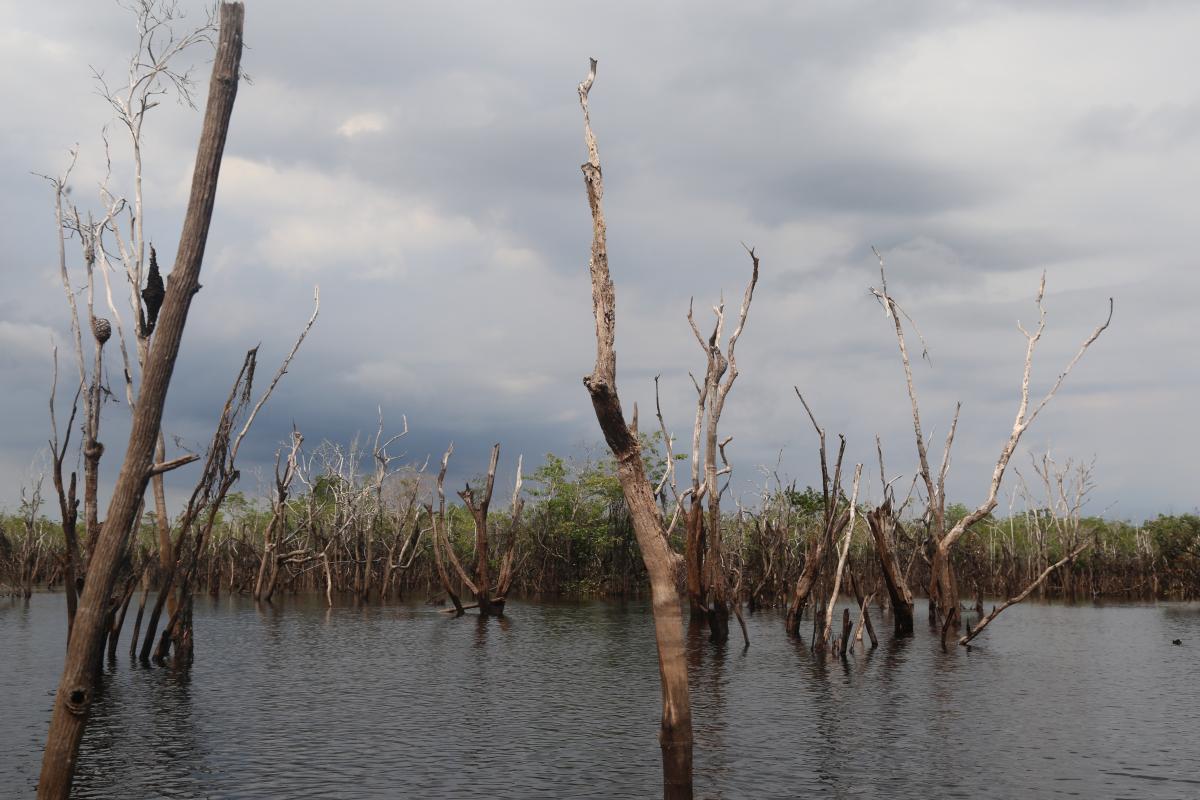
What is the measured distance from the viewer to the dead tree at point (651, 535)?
427 inches

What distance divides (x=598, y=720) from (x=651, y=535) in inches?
314

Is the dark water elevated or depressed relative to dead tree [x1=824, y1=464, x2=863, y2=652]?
depressed

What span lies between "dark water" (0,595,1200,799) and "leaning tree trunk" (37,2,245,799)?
14.5 feet

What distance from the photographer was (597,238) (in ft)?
37.4

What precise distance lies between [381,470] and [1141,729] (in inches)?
1498

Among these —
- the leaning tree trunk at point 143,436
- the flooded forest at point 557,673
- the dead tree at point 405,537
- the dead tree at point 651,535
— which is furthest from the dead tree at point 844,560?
the dead tree at point 405,537

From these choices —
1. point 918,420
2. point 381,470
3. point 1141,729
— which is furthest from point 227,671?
point 381,470

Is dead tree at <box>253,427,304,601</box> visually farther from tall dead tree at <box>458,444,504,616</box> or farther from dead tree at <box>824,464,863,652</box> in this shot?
dead tree at <box>824,464,863,652</box>

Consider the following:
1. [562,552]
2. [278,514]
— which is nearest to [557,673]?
[278,514]

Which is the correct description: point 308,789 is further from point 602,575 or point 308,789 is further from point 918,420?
point 602,575

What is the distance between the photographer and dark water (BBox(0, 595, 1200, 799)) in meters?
13.4

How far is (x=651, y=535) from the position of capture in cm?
1111

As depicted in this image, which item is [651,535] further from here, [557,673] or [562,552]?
[562,552]

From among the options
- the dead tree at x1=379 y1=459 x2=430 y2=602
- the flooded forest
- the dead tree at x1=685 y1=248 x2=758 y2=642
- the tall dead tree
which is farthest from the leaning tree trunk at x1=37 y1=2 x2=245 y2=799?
the dead tree at x1=379 y1=459 x2=430 y2=602
